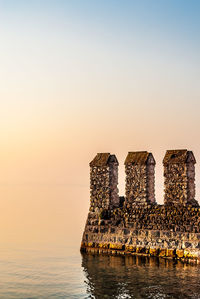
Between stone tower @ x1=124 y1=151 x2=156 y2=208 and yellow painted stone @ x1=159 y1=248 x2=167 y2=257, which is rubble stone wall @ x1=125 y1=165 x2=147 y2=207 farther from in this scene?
yellow painted stone @ x1=159 y1=248 x2=167 y2=257

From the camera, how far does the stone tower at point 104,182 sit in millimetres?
32750

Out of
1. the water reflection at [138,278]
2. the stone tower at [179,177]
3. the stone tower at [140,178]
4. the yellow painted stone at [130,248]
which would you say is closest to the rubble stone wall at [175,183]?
the stone tower at [179,177]

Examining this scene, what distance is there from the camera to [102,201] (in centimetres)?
3300

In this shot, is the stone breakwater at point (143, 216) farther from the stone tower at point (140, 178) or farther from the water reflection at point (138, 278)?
the water reflection at point (138, 278)

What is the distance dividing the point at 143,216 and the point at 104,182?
290cm

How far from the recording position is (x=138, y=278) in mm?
26016

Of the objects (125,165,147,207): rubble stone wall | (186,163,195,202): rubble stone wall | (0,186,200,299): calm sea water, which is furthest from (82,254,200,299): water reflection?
(186,163,195,202): rubble stone wall

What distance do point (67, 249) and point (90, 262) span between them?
5.41m

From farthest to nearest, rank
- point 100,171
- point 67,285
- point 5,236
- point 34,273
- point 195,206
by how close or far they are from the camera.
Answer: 1. point 5,236
2. point 100,171
3. point 195,206
4. point 34,273
5. point 67,285

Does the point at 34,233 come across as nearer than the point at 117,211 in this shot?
No

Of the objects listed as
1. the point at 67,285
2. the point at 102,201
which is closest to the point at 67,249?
the point at 102,201

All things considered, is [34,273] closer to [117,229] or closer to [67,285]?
[67,285]

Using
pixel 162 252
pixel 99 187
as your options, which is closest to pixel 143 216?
pixel 162 252

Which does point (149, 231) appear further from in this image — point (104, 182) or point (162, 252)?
point (104, 182)
